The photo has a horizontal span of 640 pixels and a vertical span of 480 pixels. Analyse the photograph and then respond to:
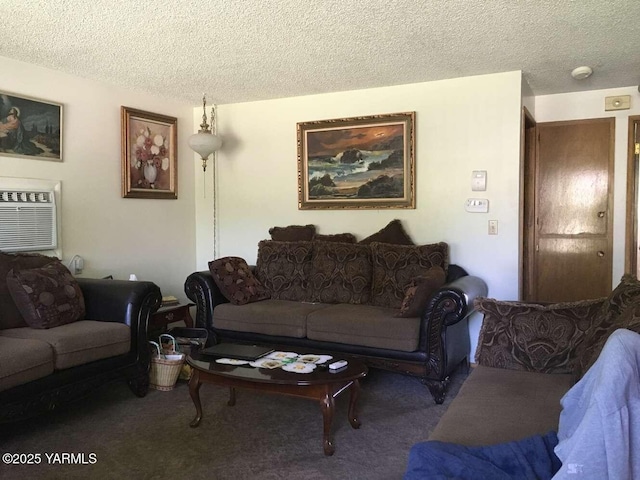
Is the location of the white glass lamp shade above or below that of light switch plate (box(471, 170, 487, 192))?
above

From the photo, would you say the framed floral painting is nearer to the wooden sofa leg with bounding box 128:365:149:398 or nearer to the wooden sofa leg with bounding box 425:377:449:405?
the wooden sofa leg with bounding box 128:365:149:398

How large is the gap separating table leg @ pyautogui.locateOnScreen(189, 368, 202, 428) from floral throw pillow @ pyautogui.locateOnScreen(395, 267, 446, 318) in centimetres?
138

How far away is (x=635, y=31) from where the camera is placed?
3066 mm

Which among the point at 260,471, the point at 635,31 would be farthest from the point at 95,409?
the point at 635,31

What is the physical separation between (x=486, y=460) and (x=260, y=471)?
50.5 inches

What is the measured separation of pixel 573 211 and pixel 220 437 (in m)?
3.56

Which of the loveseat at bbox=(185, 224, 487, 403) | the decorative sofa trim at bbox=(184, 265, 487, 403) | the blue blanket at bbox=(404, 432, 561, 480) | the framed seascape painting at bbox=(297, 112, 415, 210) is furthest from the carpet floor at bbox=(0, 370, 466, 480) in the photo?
the framed seascape painting at bbox=(297, 112, 415, 210)

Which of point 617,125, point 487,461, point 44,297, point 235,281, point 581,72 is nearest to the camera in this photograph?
point 487,461

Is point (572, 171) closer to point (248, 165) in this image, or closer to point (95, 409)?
point (248, 165)

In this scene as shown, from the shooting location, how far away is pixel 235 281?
4016 mm

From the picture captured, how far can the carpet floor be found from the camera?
2.40m

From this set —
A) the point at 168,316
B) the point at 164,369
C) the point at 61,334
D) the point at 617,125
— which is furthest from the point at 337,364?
the point at 617,125

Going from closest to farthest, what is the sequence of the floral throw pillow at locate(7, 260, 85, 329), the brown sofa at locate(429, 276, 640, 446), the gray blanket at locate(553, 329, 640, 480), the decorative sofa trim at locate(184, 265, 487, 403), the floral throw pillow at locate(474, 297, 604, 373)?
the gray blanket at locate(553, 329, 640, 480), the brown sofa at locate(429, 276, 640, 446), the floral throw pillow at locate(474, 297, 604, 373), the floral throw pillow at locate(7, 260, 85, 329), the decorative sofa trim at locate(184, 265, 487, 403)

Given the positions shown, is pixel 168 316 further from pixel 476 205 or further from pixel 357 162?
pixel 476 205
